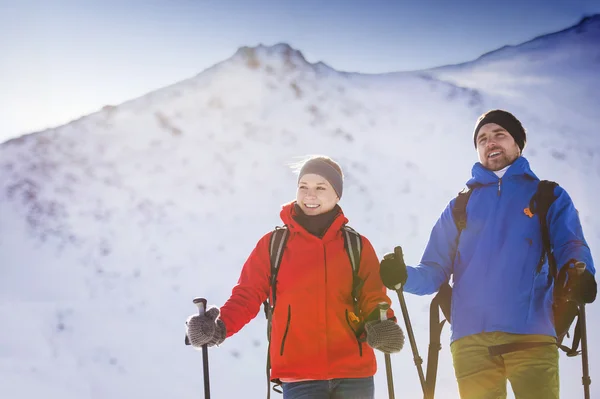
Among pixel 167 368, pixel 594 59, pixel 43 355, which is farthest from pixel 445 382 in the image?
pixel 594 59

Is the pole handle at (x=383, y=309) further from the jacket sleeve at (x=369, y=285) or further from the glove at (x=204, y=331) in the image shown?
the glove at (x=204, y=331)

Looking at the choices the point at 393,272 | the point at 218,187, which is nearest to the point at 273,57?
the point at 218,187

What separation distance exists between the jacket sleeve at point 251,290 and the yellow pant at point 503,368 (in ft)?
4.14

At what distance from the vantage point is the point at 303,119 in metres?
10.3

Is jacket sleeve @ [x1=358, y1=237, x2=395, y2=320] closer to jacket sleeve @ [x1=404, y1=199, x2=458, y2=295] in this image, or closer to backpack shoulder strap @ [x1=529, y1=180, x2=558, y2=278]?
jacket sleeve @ [x1=404, y1=199, x2=458, y2=295]

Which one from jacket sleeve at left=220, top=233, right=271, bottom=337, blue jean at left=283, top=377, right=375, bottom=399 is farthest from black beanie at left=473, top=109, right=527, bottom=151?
blue jean at left=283, top=377, right=375, bottom=399

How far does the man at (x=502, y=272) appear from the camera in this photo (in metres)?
2.97

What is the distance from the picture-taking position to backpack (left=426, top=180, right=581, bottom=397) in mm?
3121

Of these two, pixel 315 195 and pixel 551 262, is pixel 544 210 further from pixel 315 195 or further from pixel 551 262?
pixel 315 195

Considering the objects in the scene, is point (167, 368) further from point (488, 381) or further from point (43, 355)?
point (488, 381)

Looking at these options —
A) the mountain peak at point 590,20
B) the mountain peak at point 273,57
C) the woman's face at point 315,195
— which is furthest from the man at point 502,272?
the mountain peak at point 590,20

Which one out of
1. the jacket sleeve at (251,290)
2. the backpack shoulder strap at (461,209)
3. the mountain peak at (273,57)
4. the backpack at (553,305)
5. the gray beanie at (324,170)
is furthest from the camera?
the mountain peak at (273,57)

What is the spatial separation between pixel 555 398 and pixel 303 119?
7.96 m

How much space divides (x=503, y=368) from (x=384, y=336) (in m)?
0.75
